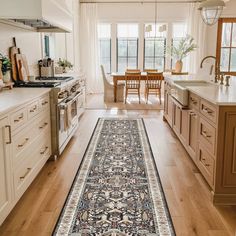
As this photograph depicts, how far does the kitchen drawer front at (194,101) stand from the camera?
138 inches

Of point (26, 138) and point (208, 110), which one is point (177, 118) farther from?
point (26, 138)

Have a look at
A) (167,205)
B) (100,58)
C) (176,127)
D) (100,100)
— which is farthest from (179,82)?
(100,58)

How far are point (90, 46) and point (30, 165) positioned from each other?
7729 millimetres

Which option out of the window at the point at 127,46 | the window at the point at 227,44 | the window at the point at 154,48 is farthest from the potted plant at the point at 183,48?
the window at the point at 127,46

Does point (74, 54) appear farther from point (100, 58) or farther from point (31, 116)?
point (31, 116)

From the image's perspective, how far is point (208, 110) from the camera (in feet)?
9.95

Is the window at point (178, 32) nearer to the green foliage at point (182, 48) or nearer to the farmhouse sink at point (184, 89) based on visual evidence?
the green foliage at point (182, 48)

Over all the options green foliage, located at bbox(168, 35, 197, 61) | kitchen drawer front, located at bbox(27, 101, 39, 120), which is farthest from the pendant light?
green foliage, located at bbox(168, 35, 197, 61)

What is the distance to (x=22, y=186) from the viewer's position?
2.81 m

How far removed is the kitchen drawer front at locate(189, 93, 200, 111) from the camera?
351 centimetres

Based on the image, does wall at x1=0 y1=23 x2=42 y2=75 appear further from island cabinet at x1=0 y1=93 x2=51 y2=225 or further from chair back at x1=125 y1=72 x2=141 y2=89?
chair back at x1=125 y1=72 x2=141 y2=89

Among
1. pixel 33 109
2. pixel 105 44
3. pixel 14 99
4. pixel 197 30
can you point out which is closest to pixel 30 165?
pixel 33 109

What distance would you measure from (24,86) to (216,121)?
2363 millimetres

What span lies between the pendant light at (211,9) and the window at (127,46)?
19.8 ft
